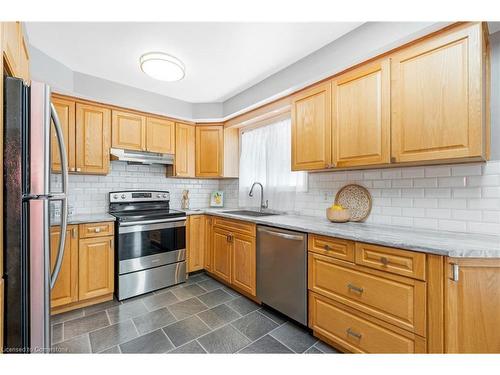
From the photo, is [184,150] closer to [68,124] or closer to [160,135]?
[160,135]

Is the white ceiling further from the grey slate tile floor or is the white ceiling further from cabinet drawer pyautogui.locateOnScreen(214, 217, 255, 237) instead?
the grey slate tile floor

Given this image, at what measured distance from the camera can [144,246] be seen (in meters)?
2.56

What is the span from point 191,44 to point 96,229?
6.62 feet

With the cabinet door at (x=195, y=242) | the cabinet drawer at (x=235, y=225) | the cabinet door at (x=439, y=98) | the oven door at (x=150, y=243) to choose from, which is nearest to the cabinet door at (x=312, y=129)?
the cabinet door at (x=439, y=98)

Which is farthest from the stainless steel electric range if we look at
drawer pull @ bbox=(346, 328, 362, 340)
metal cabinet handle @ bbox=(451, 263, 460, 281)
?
metal cabinet handle @ bbox=(451, 263, 460, 281)

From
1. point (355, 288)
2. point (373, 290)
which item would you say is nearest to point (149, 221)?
point (355, 288)

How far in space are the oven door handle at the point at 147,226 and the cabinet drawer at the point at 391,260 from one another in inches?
82.2

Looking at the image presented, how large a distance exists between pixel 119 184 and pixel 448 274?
3.37 metres

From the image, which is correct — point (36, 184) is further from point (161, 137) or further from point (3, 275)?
point (161, 137)

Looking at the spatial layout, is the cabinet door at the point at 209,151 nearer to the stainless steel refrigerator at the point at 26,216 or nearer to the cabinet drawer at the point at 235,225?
the cabinet drawer at the point at 235,225

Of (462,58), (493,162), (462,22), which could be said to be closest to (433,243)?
(493,162)

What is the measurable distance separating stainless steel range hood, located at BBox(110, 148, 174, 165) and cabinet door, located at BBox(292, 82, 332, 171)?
1.78m

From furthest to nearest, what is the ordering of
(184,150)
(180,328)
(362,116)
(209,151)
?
1. (209,151)
2. (184,150)
3. (180,328)
4. (362,116)

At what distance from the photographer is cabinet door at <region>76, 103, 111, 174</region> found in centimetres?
250
